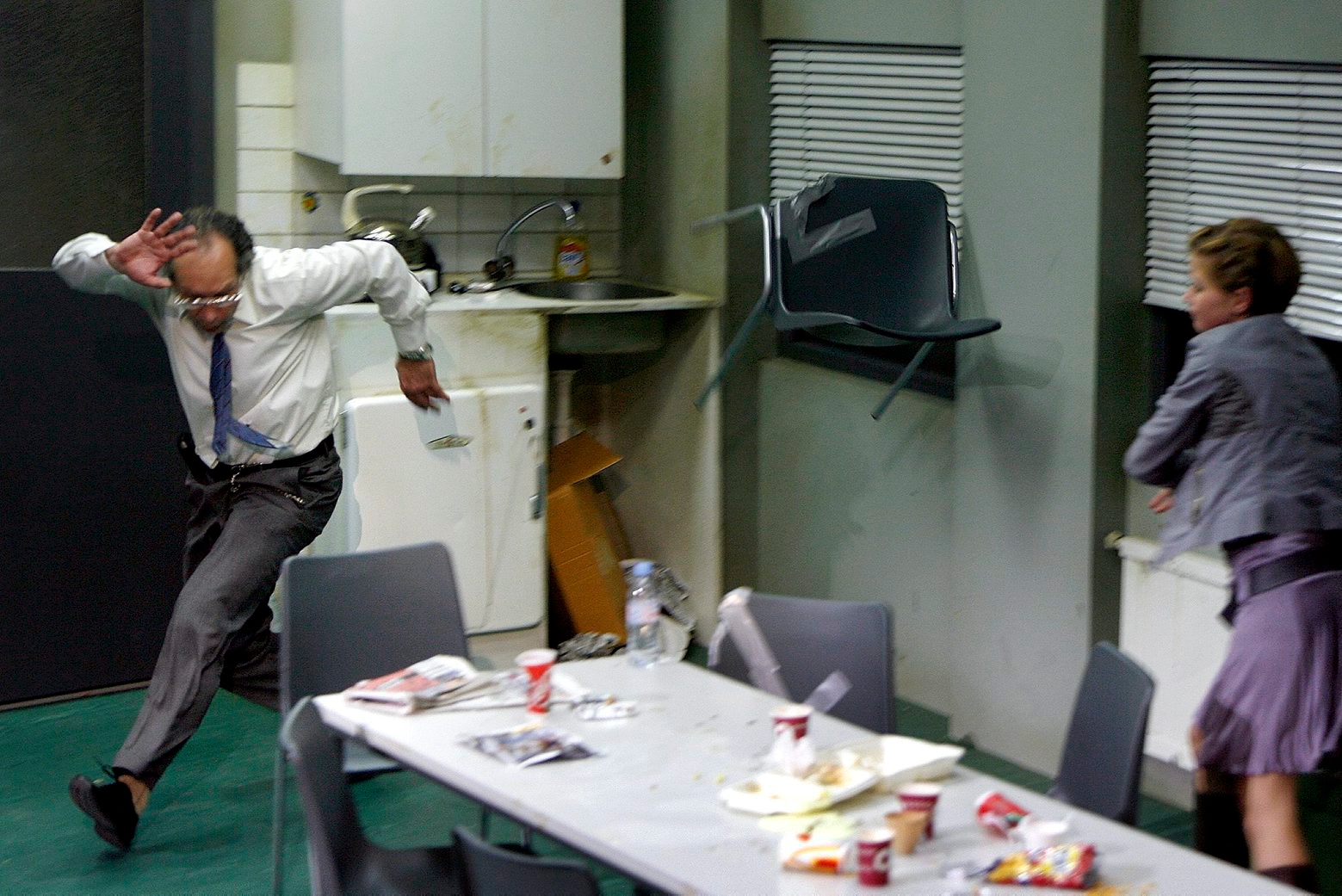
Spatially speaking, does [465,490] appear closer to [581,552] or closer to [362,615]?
[581,552]

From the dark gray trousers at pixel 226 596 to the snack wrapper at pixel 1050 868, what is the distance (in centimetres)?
248

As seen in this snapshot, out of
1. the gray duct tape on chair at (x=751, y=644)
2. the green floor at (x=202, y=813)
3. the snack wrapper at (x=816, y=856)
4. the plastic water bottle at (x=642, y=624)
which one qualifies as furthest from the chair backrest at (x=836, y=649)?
the snack wrapper at (x=816, y=856)

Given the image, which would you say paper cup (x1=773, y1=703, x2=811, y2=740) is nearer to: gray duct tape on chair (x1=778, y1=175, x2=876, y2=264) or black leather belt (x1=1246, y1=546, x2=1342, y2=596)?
black leather belt (x1=1246, y1=546, x2=1342, y2=596)

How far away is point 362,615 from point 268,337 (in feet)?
3.14

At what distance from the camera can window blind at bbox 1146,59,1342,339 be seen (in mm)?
3906

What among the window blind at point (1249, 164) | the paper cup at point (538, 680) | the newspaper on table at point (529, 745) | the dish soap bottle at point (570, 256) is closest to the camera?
the newspaper on table at point (529, 745)

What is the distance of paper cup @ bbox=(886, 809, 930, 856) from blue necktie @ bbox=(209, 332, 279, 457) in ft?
8.07

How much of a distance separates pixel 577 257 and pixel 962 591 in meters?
2.18

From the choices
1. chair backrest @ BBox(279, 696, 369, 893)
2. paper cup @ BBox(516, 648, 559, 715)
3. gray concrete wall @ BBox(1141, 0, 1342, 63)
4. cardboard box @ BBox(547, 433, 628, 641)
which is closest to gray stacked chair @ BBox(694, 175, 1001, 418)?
gray concrete wall @ BBox(1141, 0, 1342, 63)

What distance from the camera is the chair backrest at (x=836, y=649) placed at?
3.51 metres

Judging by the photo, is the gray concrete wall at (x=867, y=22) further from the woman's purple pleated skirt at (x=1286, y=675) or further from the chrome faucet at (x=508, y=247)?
the woman's purple pleated skirt at (x=1286, y=675)

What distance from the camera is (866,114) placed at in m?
5.42

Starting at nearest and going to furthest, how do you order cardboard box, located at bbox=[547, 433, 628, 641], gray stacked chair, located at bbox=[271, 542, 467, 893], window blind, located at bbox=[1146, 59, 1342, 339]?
gray stacked chair, located at bbox=[271, 542, 467, 893] → window blind, located at bbox=[1146, 59, 1342, 339] → cardboard box, located at bbox=[547, 433, 628, 641]

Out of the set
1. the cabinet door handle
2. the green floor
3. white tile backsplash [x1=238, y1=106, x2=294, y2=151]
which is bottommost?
the green floor
